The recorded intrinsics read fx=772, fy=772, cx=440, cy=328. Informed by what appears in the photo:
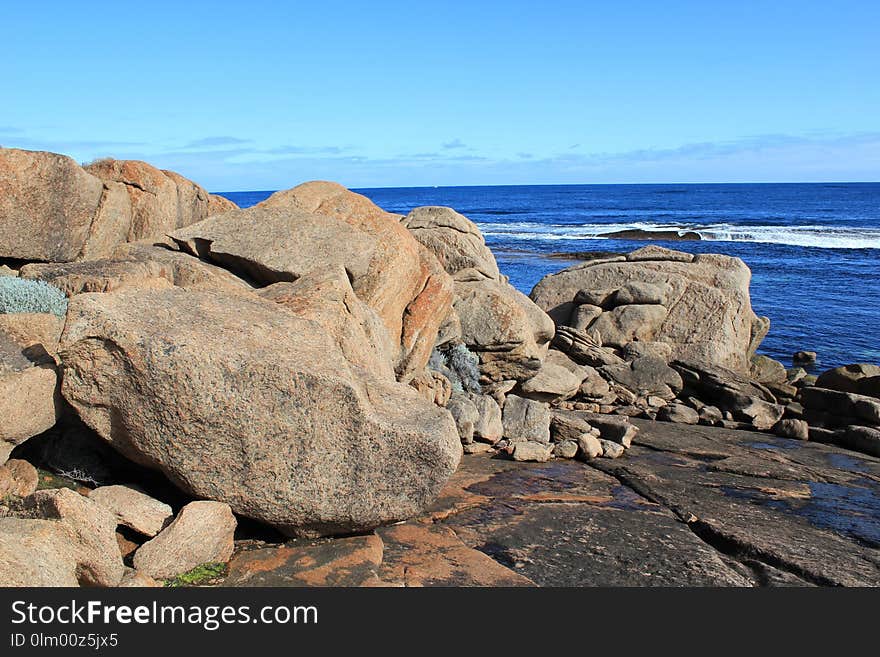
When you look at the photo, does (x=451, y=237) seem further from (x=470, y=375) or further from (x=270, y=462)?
(x=270, y=462)

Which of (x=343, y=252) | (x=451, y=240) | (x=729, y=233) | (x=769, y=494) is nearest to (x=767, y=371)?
(x=451, y=240)

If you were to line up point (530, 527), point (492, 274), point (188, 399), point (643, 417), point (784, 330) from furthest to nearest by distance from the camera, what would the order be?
point (784, 330) < point (492, 274) < point (643, 417) < point (530, 527) < point (188, 399)

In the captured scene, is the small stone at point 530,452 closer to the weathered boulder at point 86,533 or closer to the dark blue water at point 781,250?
the weathered boulder at point 86,533

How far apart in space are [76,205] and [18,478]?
5952mm

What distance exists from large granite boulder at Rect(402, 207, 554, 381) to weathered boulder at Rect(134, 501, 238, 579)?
8694mm

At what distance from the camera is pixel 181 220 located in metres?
14.2

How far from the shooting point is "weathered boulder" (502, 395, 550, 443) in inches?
501

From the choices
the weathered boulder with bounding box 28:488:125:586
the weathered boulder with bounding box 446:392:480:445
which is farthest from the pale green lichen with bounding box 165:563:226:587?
the weathered boulder with bounding box 446:392:480:445

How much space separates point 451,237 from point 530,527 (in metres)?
10.1

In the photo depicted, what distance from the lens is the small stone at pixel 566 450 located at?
12195 mm

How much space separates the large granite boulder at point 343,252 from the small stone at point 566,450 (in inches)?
104

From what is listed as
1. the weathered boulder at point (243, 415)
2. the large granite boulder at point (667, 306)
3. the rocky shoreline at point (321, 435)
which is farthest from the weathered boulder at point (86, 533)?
the large granite boulder at point (667, 306)

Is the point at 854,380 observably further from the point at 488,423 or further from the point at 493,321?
the point at 488,423
